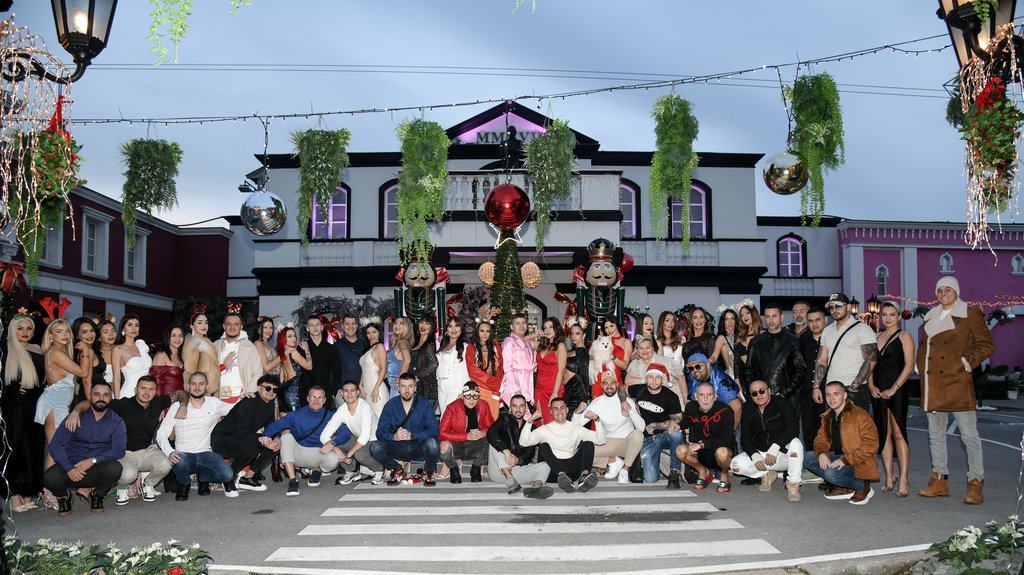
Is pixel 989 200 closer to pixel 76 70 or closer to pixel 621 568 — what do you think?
pixel 621 568

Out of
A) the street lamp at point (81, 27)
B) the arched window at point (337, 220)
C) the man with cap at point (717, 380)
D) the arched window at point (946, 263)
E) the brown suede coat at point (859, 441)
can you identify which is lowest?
the brown suede coat at point (859, 441)

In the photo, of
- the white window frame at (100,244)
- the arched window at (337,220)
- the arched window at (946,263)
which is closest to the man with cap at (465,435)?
the arched window at (337,220)

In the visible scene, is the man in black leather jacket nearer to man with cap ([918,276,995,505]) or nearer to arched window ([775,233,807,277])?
man with cap ([918,276,995,505])

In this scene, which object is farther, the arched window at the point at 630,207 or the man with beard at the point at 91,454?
the arched window at the point at 630,207

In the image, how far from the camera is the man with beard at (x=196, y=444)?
25.8ft

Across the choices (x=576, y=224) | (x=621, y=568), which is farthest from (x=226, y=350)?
(x=576, y=224)

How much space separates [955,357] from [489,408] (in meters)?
4.95

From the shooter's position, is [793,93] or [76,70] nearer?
[76,70]

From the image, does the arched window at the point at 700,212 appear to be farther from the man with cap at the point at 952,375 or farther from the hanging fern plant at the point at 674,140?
the man with cap at the point at 952,375

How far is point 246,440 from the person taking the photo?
8320 mm

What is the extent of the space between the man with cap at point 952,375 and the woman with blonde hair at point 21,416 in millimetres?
8435

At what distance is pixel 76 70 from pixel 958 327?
749cm

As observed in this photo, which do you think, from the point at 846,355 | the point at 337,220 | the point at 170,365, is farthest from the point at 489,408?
the point at 337,220

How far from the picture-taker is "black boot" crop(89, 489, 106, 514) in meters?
7.25
